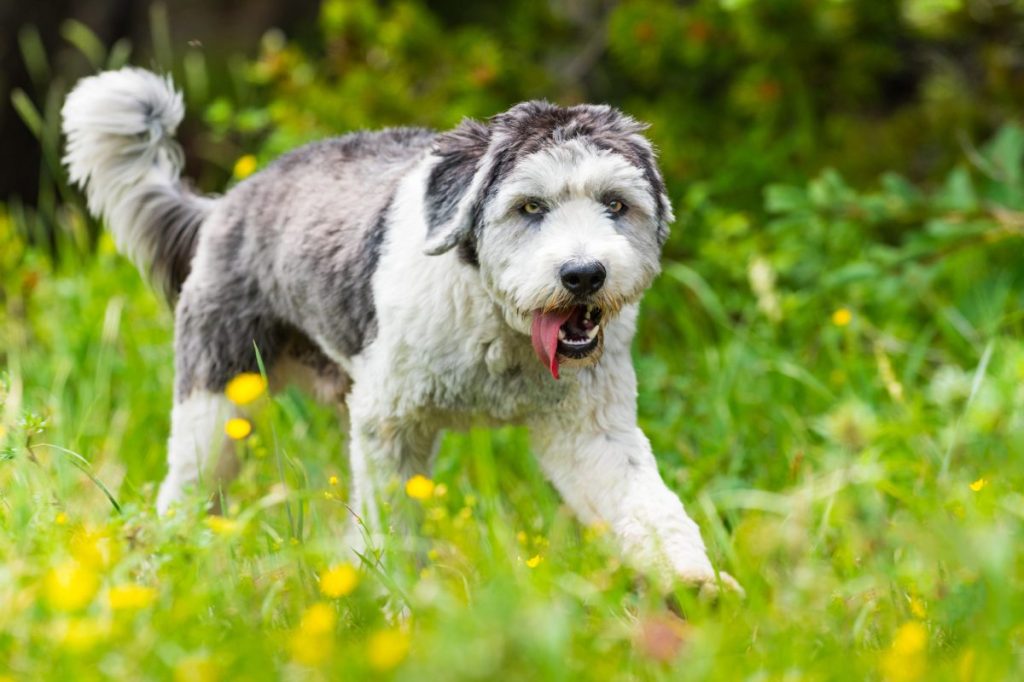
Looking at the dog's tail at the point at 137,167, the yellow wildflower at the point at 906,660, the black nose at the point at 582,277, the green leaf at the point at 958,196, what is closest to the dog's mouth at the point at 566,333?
the black nose at the point at 582,277

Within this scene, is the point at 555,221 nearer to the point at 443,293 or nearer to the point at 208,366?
the point at 443,293

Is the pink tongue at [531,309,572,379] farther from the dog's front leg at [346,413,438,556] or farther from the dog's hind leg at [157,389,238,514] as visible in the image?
the dog's hind leg at [157,389,238,514]

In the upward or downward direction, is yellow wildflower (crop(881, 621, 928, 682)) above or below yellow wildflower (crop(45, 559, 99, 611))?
below

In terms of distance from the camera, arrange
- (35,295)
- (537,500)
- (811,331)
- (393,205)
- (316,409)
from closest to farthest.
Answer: (393,205) → (537,500) → (316,409) → (811,331) → (35,295)

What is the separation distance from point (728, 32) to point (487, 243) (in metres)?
2.98

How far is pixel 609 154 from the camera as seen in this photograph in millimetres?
3492

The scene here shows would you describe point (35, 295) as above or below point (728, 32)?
below

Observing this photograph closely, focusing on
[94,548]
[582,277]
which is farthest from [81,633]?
[582,277]

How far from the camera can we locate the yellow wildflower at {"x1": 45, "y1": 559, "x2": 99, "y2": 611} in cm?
226

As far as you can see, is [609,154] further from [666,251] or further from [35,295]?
[35,295]

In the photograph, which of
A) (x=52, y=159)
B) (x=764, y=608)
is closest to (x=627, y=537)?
(x=764, y=608)

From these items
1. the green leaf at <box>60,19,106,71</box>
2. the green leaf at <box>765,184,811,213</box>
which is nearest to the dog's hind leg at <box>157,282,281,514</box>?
the green leaf at <box>765,184,811,213</box>

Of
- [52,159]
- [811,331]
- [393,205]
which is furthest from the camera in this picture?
[52,159]

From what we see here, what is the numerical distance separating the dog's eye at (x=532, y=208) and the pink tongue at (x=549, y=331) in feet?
0.88
